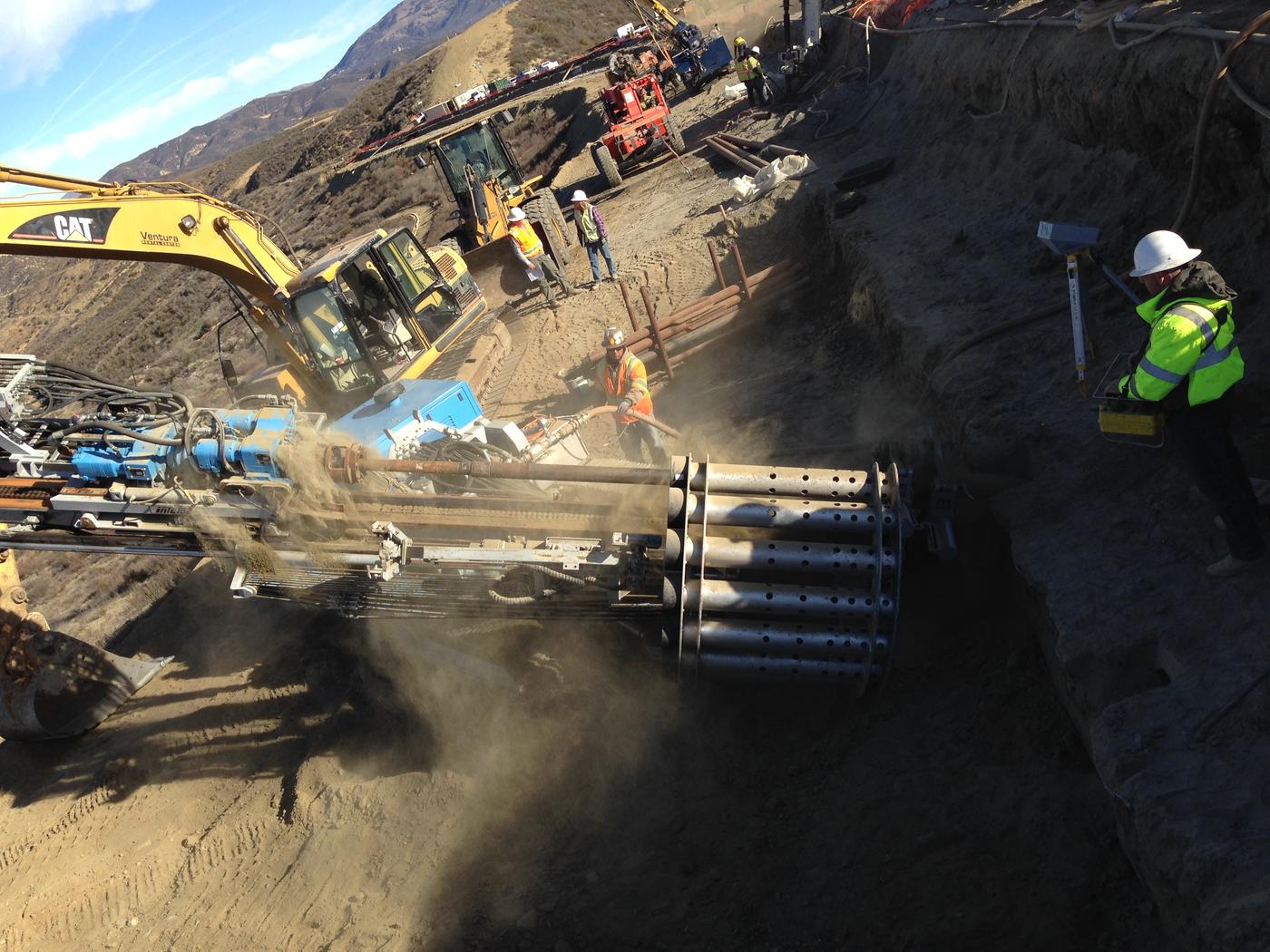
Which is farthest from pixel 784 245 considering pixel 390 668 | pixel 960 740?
pixel 960 740

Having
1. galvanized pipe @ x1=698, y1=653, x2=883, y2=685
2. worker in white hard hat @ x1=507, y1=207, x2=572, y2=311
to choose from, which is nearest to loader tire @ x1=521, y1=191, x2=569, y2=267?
worker in white hard hat @ x1=507, y1=207, x2=572, y2=311

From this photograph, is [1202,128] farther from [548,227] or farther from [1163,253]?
[548,227]

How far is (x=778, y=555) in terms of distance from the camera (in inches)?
197

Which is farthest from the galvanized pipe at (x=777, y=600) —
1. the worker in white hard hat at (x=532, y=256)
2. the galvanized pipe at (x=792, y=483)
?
the worker in white hard hat at (x=532, y=256)

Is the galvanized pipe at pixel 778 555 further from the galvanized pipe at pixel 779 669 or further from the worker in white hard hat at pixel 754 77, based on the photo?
the worker in white hard hat at pixel 754 77

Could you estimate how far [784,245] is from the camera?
44.1 feet

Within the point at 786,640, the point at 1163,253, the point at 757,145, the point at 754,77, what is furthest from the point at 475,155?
the point at 1163,253

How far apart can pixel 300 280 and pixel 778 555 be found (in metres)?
7.67

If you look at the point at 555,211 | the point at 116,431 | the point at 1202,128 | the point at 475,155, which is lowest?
the point at 555,211

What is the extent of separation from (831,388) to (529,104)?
99.8ft

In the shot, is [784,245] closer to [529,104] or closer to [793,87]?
[793,87]

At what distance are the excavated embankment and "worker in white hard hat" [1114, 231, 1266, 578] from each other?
1.01ft

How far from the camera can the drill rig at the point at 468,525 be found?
499 cm

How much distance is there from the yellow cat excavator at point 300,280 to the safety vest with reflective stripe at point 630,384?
352 cm
